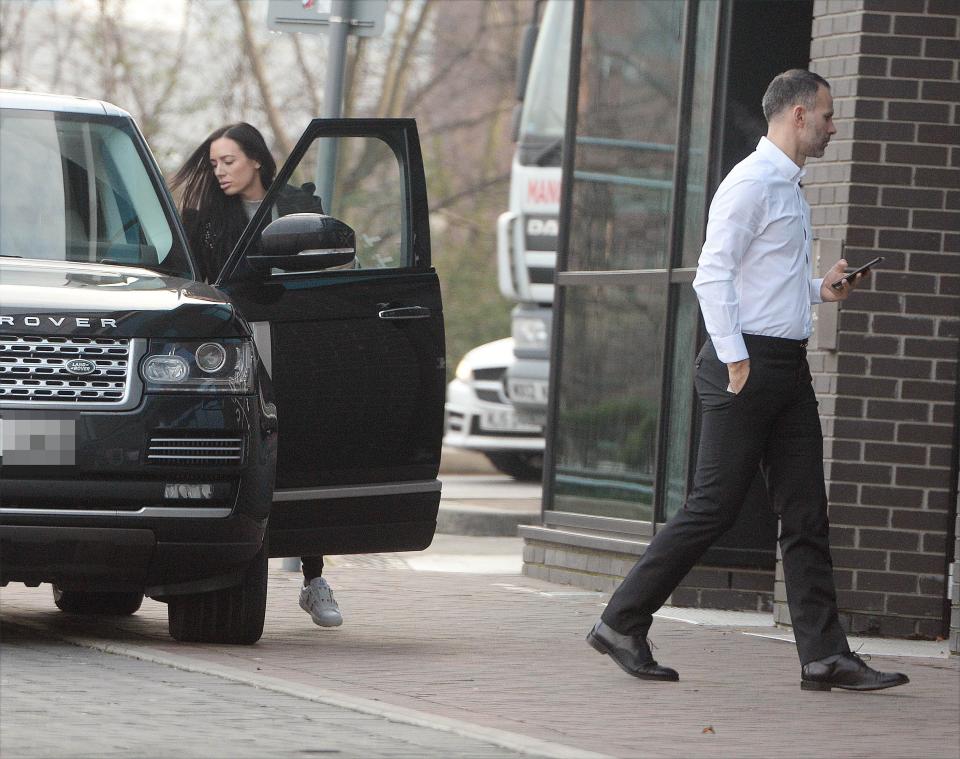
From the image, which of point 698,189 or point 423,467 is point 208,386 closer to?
point 423,467

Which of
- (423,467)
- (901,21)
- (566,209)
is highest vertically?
(901,21)

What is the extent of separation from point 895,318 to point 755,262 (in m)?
1.85

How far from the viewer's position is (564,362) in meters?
10.2

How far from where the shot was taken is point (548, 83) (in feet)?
53.4

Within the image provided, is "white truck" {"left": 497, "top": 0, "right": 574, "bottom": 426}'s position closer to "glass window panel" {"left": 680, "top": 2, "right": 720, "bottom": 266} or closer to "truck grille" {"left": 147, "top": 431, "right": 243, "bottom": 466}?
"glass window panel" {"left": 680, "top": 2, "right": 720, "bottom": 266}

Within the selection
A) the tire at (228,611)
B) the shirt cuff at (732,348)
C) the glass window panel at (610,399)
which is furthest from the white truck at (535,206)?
the shirt cuff at (732,348)

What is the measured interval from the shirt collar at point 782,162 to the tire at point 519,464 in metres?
12.1

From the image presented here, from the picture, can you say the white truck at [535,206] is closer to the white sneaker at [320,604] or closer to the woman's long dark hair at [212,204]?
the woman's long dark hair at [212,204]

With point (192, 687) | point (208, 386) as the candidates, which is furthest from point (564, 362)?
point (192, 687)

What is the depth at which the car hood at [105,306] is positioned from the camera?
20.7ft

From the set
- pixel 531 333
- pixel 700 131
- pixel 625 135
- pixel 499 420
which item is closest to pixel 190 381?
pixel 700 131

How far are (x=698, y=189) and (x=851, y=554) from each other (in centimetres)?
200

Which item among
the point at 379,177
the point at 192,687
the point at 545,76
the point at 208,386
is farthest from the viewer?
the point at 379,177

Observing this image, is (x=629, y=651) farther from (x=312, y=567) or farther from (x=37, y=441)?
(x=37, y=441)
